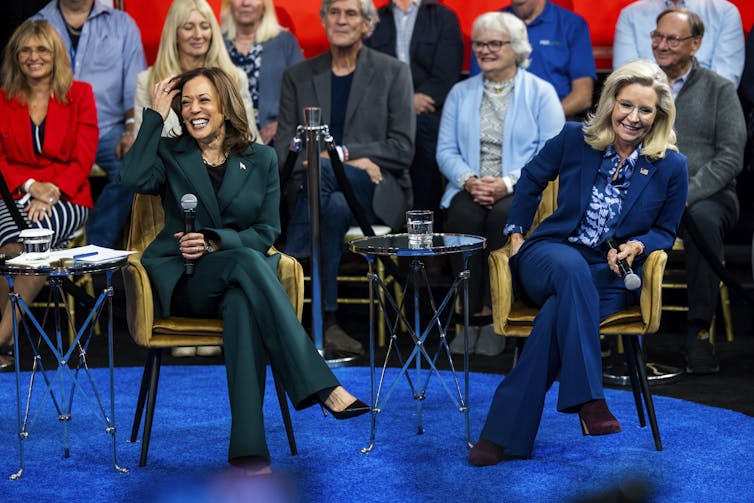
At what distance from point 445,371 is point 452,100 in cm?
145

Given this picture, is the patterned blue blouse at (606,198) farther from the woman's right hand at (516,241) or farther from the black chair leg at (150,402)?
the black chair leg at (150,402)

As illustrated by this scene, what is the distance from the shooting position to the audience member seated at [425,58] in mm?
6613

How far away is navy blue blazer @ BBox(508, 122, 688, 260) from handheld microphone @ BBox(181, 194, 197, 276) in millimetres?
1205

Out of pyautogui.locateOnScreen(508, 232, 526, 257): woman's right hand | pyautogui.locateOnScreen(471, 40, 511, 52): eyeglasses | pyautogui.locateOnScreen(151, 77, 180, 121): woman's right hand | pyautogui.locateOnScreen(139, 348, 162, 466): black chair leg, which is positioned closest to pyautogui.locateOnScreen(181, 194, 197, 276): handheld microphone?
pyautogui.locateOnScreen(139, 348, 162, 466): black chair leg

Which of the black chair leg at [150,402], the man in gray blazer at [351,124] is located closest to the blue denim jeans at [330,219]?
the man in gray blazer at [351,124]

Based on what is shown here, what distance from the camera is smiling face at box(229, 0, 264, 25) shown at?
6602 mm

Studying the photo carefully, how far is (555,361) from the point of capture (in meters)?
4.26

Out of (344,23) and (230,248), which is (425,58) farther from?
(230,248)

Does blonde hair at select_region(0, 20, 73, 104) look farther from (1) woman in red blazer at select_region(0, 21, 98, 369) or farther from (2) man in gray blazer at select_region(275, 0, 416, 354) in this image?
(2) man in gray blazer at select_region(275, 0, 416, 354)

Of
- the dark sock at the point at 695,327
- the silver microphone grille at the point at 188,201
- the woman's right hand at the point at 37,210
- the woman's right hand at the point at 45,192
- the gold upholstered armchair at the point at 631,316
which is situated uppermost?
the woman's right hand at the point at 45,192

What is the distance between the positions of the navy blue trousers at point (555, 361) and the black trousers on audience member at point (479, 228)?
158cm

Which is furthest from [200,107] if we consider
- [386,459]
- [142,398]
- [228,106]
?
[386,459]

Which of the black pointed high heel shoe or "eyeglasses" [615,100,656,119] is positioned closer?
the black pointed high heel shoe

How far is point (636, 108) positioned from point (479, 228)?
64.3 inches
